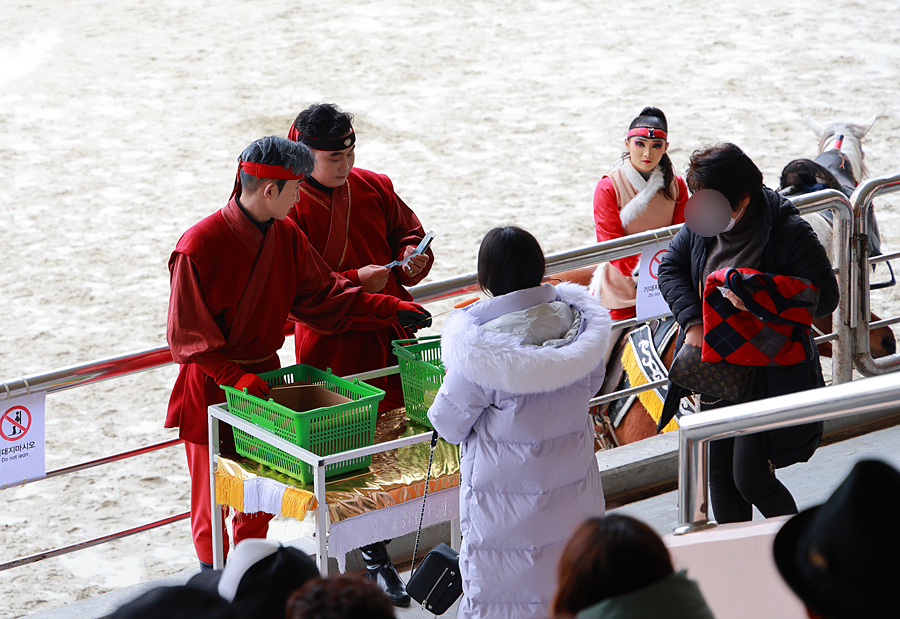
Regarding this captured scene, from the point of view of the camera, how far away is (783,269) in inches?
116

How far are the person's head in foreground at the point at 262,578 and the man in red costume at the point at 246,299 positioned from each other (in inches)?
53.4

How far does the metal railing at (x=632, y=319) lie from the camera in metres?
3.29

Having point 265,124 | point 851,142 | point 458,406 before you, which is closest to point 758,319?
point 458,406

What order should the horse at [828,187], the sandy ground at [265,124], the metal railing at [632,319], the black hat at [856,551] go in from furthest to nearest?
1. the sandy ground at [265,124]
2. the horse at [828,187]
3. the metal railing at [632,319]
4. the black hat at [856,551]

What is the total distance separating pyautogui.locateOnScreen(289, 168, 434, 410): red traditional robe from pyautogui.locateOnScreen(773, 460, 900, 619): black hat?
199 cm

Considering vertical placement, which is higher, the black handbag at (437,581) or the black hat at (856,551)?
the black hat at (856,551)

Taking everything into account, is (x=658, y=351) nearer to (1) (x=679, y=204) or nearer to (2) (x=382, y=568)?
(1) (x=679, y=204)

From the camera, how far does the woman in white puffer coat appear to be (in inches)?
98.9

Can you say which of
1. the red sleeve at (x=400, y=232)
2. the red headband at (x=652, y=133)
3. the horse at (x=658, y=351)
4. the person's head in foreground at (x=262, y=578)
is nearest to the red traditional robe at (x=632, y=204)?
the red headband at (x=652, y=133)

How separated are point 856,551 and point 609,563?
1.33 ft

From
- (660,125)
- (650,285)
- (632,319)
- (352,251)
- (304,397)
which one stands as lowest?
(632,319)

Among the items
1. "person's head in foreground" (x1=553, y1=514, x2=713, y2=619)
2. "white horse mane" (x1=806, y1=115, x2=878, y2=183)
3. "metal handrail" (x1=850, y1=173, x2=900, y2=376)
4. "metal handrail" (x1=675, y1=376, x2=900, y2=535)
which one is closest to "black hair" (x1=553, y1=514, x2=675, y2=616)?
"person's head in foreground" (x1=553, y1=514, x2=713, y2=619)

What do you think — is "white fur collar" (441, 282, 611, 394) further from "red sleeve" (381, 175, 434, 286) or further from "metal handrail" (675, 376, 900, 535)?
"red sleeve" (381, 175, 434, 286)

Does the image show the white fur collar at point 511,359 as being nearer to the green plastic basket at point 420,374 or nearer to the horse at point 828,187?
the green plastic basket at point 420,374
